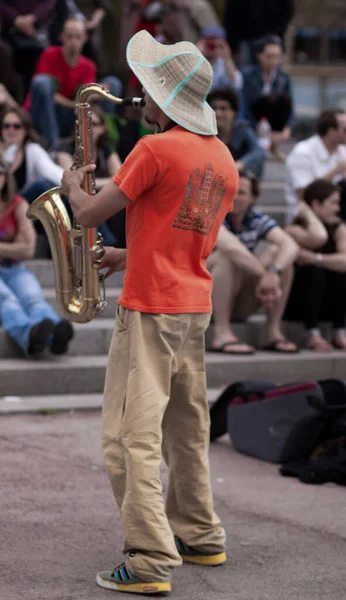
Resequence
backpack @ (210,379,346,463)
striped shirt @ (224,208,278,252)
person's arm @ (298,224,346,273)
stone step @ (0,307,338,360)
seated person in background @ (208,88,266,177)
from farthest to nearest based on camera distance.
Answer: seated person in background @ (208,88,266,177) → person's arm @ (298,224,346,273) → striped shirt @ (224,208,278,252) → stone step @ (0,307,338,360) → backpack @ (210,379,346,463)

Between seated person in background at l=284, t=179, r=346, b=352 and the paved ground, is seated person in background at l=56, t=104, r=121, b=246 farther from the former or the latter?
the paved ground

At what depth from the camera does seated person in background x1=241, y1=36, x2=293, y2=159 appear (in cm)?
1287

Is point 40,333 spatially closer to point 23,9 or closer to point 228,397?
point 228,397

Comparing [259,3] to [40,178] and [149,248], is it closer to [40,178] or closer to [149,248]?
[40,178]

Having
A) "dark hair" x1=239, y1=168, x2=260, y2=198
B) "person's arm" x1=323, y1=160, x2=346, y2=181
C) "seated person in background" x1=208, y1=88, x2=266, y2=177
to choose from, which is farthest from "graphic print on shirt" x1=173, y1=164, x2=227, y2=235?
"person's arm" x1=323, y1=160, x2=346, y2=181

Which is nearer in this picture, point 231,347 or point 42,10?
point 231,347

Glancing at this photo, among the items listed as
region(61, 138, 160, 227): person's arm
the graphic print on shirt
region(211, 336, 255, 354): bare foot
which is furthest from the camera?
region(211, 336, 255, 354): bare foot

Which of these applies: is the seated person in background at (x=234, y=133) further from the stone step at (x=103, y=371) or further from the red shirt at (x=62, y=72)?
the stone step at (x=103, y=371)

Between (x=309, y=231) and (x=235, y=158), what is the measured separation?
127 cm

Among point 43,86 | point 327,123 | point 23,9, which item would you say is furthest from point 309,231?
point 23,9

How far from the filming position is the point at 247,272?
31.3ft

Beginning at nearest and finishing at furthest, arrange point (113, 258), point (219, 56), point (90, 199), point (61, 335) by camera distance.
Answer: point (90, 199) → point (113, 258) → point (61, 335) → point (219, 56)

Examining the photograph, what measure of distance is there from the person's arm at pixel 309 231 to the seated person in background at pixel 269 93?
3.06 metres

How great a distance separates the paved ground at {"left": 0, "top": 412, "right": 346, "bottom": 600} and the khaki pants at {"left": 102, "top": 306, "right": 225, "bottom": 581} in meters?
0.22
